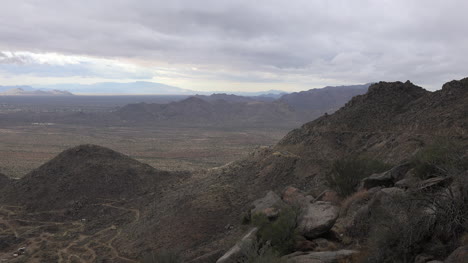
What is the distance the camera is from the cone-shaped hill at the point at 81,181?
32812 millimetres

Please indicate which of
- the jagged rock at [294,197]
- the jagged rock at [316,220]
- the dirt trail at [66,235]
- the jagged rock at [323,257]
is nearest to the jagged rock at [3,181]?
the dirt trail at [66,235]

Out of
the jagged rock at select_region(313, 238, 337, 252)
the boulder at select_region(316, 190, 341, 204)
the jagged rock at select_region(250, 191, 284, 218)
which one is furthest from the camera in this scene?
the boulder at select_region(316, 190, 341, 204)

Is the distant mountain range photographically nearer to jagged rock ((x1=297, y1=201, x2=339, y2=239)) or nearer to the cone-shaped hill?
the cone-shaped hill

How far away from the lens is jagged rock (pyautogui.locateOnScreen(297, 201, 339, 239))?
12133 millimetres

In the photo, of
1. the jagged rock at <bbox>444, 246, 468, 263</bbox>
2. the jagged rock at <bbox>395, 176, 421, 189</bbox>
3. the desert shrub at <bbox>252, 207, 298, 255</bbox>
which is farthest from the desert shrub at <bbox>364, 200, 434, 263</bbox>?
the jagged rock at <bbox>395, 176, 421, 189</bbox>

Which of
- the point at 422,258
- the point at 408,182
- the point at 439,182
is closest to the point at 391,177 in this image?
the point at 408,182

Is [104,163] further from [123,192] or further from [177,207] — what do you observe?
[177,207]

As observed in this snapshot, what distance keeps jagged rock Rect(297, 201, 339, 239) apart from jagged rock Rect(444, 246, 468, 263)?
202 inches

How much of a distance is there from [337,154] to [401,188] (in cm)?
1730

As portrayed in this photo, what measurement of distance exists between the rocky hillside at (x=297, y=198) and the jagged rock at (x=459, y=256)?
0.03 meters

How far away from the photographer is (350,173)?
18.2 m

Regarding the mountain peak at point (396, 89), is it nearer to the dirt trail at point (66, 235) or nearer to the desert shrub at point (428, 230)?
the dirt trail at point (66, 235)

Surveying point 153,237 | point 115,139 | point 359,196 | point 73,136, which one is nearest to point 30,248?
point 153,237

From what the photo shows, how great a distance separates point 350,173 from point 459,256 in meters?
11.3
